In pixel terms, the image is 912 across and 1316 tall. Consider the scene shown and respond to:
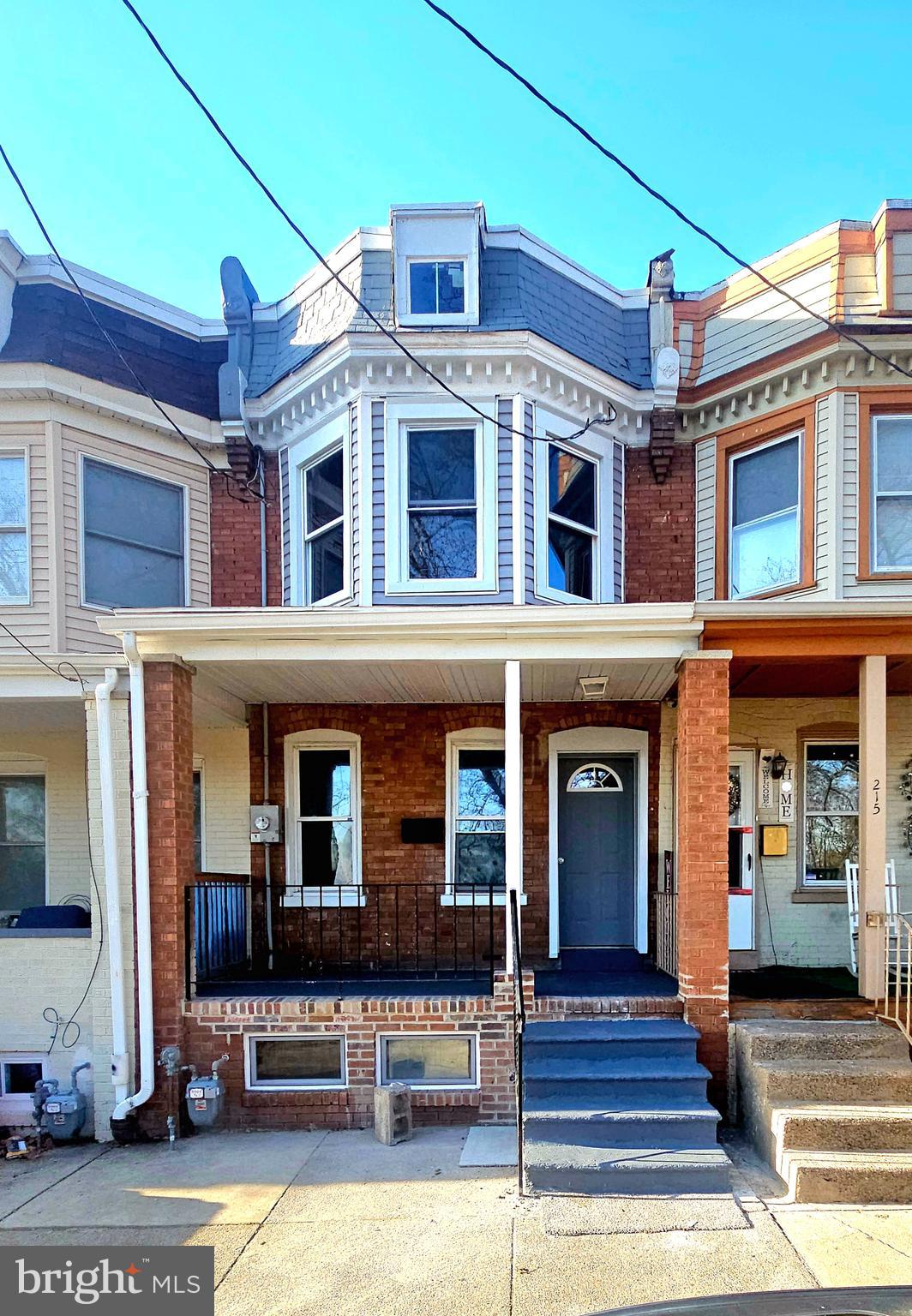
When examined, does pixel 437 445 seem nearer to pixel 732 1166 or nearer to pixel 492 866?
pixel 492 866

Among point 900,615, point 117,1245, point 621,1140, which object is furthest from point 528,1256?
point 900,615

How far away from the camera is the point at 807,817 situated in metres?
7.66

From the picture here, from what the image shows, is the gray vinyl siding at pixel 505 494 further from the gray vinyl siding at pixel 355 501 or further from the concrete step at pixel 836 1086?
the concrete step at pixel 836 1086

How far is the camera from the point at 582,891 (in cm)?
760

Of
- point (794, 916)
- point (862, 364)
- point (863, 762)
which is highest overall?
point (862, 364)

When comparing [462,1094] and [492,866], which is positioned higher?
[492,866]

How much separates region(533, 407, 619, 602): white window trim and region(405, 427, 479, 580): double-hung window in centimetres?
60

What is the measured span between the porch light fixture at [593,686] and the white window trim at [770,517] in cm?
175

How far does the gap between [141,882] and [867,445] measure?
7.21 metres

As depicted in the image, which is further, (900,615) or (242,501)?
(242,501)

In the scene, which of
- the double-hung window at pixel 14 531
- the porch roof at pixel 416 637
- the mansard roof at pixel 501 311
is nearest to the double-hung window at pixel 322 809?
the porch roof at pixel 416 637

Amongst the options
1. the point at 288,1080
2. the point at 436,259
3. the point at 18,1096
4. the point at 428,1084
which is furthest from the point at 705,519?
the point at 18,1096

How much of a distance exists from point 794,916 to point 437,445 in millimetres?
5773

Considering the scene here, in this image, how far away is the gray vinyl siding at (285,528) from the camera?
783 centimetres
